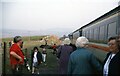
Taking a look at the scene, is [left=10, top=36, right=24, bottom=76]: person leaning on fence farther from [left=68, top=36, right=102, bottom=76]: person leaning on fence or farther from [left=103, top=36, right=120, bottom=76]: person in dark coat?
[left=103, top=36, right=120, bottom=76]: person in dark coat

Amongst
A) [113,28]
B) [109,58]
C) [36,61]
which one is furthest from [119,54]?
[36,61]

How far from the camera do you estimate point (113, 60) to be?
5.24m

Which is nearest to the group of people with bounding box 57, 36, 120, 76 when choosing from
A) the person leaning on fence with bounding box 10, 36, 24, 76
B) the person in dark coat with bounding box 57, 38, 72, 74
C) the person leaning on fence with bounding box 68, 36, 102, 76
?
the person leaning on fence with bounding box 68, 36, 102, 76

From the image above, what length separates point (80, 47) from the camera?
19.4ft

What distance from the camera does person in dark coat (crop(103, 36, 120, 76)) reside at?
17.1 feet

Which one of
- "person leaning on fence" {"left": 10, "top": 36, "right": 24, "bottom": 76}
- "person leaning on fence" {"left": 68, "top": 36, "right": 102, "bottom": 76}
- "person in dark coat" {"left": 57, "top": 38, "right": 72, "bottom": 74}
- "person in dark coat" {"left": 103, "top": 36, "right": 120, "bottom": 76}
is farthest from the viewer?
"person leaning on fence" {"left": 10, "top": 36, "right": 24, "bottom": 76}

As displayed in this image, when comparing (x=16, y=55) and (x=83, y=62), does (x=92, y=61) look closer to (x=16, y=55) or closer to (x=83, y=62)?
(x=83, y=62)

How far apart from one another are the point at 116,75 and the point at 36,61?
28.8 feet

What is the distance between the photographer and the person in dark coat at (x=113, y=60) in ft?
17.1

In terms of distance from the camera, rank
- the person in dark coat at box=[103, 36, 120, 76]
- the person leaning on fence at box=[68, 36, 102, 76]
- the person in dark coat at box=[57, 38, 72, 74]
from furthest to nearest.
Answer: the person in dark coat at box=[57, 38, 72, 74] → the person leaning on fence at box=[68, 36, 102, 76] → the person in dark coat at box=[103, 36, 120, 76]

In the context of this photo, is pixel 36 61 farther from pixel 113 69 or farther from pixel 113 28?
pixel 113 69

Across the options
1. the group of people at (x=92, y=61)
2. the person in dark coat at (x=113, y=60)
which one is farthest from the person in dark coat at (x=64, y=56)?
the person in dark coat at (x=113, y=60)

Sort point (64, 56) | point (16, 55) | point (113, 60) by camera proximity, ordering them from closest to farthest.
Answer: point (113, 60), point (64, 56), point (16, 55)

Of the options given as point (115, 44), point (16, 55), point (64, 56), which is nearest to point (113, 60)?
point (115, 44)
